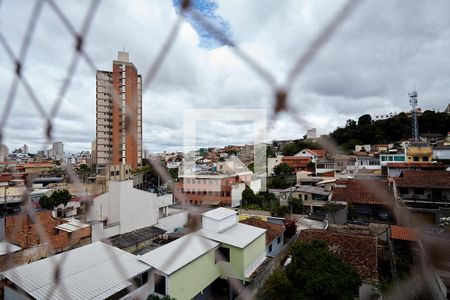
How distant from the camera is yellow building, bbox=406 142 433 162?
1127cm

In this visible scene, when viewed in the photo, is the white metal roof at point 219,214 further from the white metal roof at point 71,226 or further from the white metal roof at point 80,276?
the white metal roof at point 71,226

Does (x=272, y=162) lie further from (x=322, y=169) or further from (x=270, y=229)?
(x=270, y=229)

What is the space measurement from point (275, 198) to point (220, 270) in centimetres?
586

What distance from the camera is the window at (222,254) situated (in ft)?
17.7

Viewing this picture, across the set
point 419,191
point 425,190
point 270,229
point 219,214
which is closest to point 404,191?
point 419,191

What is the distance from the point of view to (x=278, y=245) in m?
6.94

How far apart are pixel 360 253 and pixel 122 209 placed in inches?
243

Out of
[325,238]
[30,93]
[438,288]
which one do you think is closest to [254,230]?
[325,238]

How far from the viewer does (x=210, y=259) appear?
513 cm

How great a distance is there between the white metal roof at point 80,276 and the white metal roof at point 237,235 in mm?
1602

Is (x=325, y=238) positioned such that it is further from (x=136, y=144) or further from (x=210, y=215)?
(x=136, y=144)

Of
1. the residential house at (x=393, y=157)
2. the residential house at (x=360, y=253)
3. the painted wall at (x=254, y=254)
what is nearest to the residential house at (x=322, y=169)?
the residential house at (x=393, y=157)

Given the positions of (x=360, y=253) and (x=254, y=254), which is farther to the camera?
(x=254, y=254)

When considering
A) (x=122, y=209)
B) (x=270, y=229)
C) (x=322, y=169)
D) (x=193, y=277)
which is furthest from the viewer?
(x=322, y=169)
